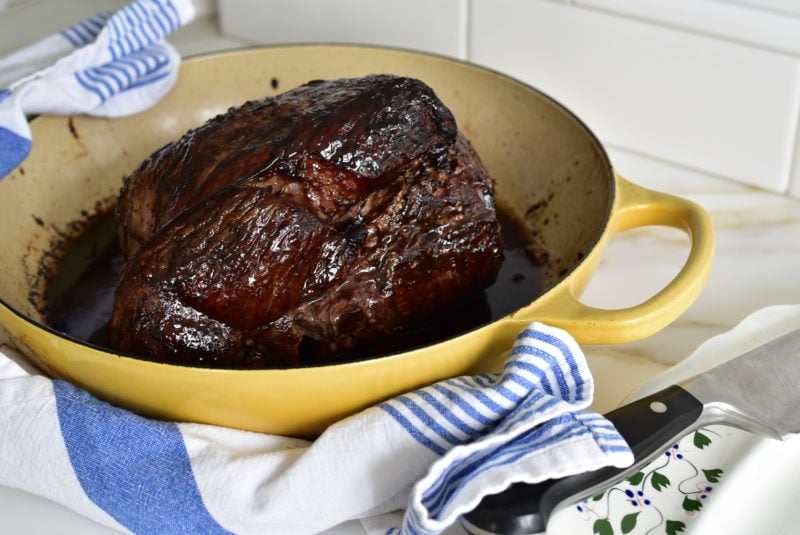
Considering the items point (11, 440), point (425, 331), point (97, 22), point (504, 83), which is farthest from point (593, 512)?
point (97, 22)

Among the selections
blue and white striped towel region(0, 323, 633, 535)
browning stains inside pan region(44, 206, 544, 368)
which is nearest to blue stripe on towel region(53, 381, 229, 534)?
blue and white striped towel region(0, 323, 633, 535)

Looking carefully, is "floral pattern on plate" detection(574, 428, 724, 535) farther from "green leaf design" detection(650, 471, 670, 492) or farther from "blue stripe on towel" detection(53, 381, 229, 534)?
"blue stripe on towel" detection(53, 381, 229, 534)

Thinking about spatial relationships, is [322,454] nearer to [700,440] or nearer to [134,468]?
[134,468]

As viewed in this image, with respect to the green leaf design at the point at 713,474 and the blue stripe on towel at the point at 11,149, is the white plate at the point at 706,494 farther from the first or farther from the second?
the blue stripe on towel at the point at 11,149

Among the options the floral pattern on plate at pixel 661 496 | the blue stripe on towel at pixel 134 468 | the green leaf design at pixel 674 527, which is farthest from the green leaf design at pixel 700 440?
the blue stripe on towel at pixel 134 468

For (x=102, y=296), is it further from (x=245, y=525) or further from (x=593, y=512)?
(x=593, y=512)
